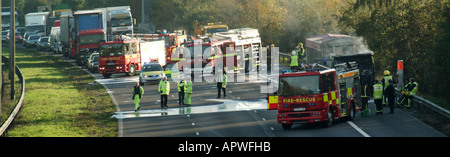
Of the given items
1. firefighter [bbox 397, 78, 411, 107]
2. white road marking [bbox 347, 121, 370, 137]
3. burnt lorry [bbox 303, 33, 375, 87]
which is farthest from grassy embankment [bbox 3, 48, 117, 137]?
firefighter [bbox 397, 78, 411, 107]

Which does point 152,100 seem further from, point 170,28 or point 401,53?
point 170,28

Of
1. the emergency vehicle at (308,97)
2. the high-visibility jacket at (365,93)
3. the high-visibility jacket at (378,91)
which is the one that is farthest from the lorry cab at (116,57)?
the emergency vehicle at (308,97)

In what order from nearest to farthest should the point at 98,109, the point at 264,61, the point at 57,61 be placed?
the point at 98,109 → the point at 264,61 → the point at 57,61

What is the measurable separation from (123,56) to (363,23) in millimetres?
16054

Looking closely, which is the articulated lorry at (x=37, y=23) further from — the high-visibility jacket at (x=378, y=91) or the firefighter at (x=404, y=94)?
the high-visibility jacket at (x=378, y=91)

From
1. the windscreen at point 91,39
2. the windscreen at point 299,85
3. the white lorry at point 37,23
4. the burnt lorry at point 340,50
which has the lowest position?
the windscreen at point 299,85

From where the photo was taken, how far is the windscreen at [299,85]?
2438 centimetres

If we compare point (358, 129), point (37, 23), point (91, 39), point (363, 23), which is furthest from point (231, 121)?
point (37, 23)

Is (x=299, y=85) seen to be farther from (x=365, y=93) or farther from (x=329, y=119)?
(x=365, y=93)

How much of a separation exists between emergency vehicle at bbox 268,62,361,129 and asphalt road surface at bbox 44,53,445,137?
1.34ft

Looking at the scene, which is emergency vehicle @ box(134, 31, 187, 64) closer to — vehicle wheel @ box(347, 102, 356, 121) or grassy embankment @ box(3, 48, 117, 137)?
grassy embankment @ box(3, 48, 117, 137)

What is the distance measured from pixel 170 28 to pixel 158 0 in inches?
225

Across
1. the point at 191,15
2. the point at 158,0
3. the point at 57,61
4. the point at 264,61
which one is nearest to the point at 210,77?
the point at 264,61
